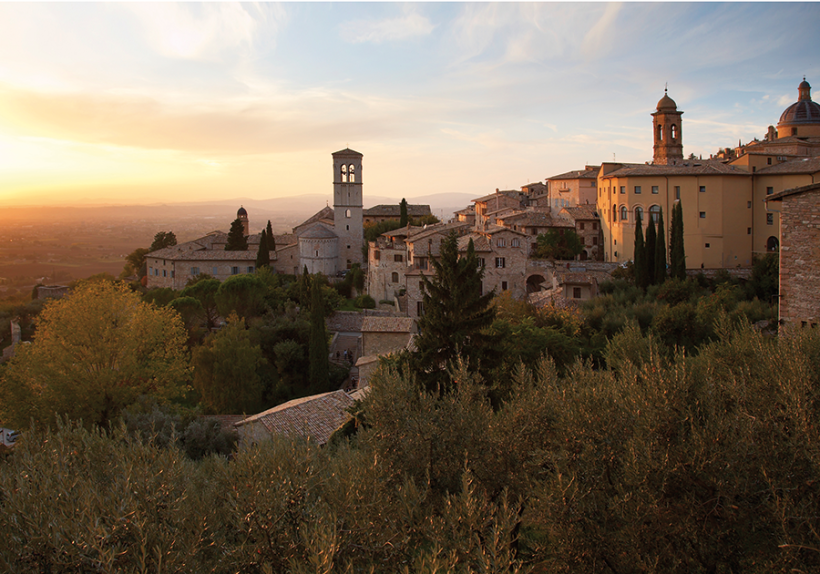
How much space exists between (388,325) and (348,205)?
28770mm

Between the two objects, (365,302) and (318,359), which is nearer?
(318,359)

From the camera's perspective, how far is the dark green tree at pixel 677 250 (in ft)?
105

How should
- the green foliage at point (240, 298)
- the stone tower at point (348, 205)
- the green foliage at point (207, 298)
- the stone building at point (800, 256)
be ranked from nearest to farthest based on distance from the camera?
the stone building at point (800, 256) → the green foliage at point (240, 298) → the green foliage at point (207, 298) → the stone tower at point (348, 205)

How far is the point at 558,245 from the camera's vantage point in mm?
41125

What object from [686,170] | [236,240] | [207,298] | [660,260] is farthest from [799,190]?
[236,240]

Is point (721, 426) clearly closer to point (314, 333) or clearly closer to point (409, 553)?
point (409, 553)

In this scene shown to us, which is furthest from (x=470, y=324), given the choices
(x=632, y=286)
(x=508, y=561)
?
(x=632, y=286)

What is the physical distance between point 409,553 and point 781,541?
3.70 m

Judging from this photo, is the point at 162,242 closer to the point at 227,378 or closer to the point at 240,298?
the point at 240,298

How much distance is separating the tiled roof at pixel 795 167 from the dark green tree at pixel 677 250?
259 inches

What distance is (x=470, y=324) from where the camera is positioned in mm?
16844

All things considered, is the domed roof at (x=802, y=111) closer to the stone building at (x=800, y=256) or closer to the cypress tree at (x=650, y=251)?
the cypress tree at (x=650, y=251)

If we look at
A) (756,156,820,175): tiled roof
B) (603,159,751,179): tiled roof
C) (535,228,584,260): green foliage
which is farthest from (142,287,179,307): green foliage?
(756,156,820,175): tiled roof

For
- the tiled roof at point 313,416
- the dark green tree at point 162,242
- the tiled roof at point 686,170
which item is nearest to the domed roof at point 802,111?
the tiled roof at point 686,170
